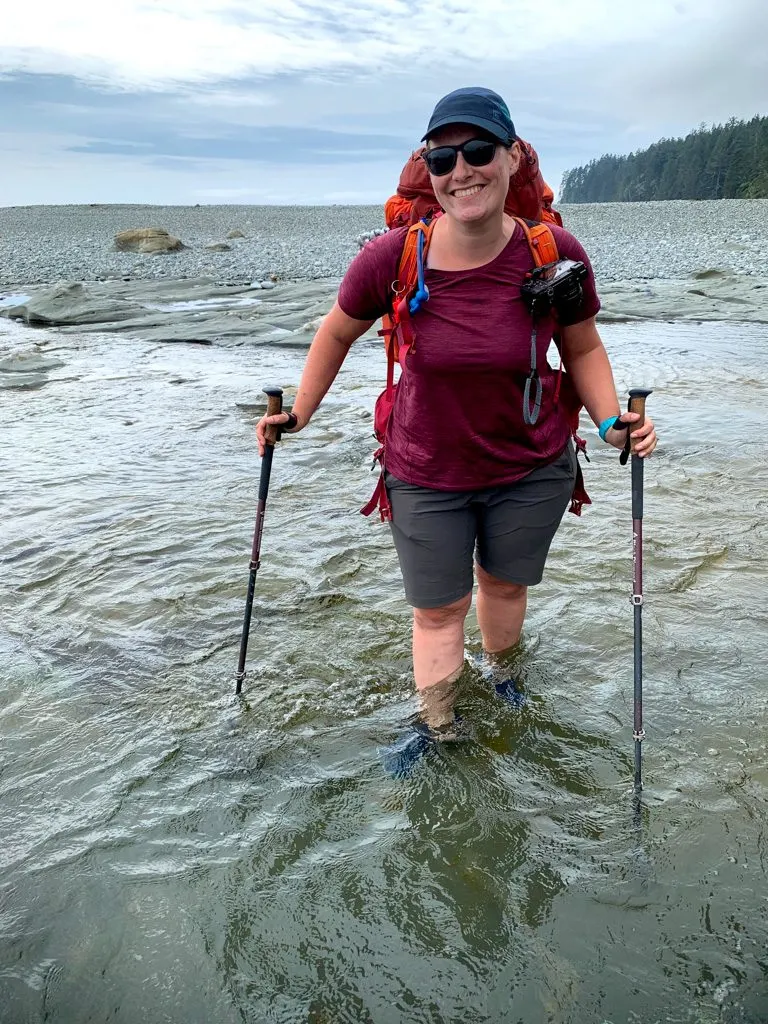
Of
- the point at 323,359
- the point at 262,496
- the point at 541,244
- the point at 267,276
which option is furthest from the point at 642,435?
the point at 267,276

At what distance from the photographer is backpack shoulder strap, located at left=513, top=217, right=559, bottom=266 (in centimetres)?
329

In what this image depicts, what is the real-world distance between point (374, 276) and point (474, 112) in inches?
28.4

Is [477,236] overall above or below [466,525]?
above

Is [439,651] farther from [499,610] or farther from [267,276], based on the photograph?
[267,276]

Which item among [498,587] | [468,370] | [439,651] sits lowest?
[439,651]

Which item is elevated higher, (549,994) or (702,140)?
(702,140)

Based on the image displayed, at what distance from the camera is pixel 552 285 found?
317cm

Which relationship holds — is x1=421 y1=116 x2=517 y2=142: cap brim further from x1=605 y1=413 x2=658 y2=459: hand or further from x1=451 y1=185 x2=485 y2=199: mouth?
x1=605 y1=413 x2=658 y2=459: hand

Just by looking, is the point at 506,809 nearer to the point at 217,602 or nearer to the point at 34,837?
the point at 34,837

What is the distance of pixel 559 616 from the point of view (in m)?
5.37

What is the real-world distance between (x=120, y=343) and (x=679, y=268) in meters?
20.3

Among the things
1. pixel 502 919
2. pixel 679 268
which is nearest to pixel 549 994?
pixel 502 919

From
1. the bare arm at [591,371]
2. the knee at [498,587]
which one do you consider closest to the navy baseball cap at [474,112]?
the bare arm at [591,371]

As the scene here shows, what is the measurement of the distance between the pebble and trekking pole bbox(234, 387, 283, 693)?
53.4 ft
